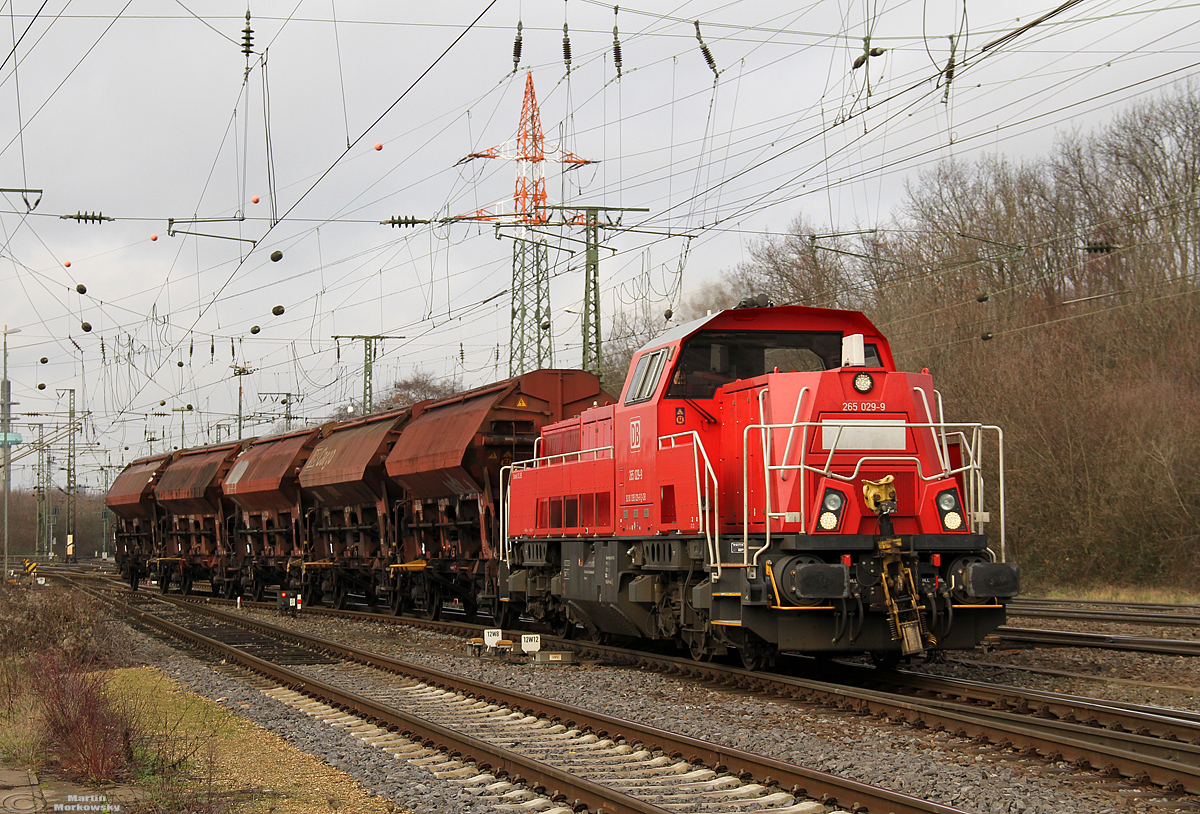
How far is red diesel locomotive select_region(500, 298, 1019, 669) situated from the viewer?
32.6 ft

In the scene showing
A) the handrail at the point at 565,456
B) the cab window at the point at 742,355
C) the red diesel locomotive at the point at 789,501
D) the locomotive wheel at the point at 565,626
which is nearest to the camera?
the red diesel locomotive at the point at 789,501

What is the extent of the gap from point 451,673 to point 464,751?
15.4 ft

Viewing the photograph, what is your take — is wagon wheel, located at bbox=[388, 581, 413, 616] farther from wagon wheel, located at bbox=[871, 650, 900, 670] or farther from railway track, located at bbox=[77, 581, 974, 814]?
wagon wheel, located at bbox=[871, 650, 900, 670]

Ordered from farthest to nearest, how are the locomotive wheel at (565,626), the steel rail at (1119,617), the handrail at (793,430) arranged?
the steel rail at (1119,617)
the locomotive wheel at (565,626)
the handrail at (793,430)

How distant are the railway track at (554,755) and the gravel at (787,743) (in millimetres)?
396

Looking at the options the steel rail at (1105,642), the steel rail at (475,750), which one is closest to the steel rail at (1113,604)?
the steel rail at (1105,642)

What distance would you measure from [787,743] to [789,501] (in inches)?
113

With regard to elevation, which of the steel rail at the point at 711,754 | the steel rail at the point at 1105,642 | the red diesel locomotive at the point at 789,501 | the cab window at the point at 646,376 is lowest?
the steel rail at the point at 1105,642

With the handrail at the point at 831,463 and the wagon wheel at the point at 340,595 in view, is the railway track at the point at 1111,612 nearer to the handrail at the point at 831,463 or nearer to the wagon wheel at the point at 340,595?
the handrail at the point at 831,463

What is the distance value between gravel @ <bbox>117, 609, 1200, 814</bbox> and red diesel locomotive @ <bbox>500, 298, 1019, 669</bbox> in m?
0.90

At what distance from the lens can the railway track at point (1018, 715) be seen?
684cm

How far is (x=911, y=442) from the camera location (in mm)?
10586

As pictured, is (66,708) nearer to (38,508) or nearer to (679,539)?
(679,539)

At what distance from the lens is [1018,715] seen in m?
8.55
